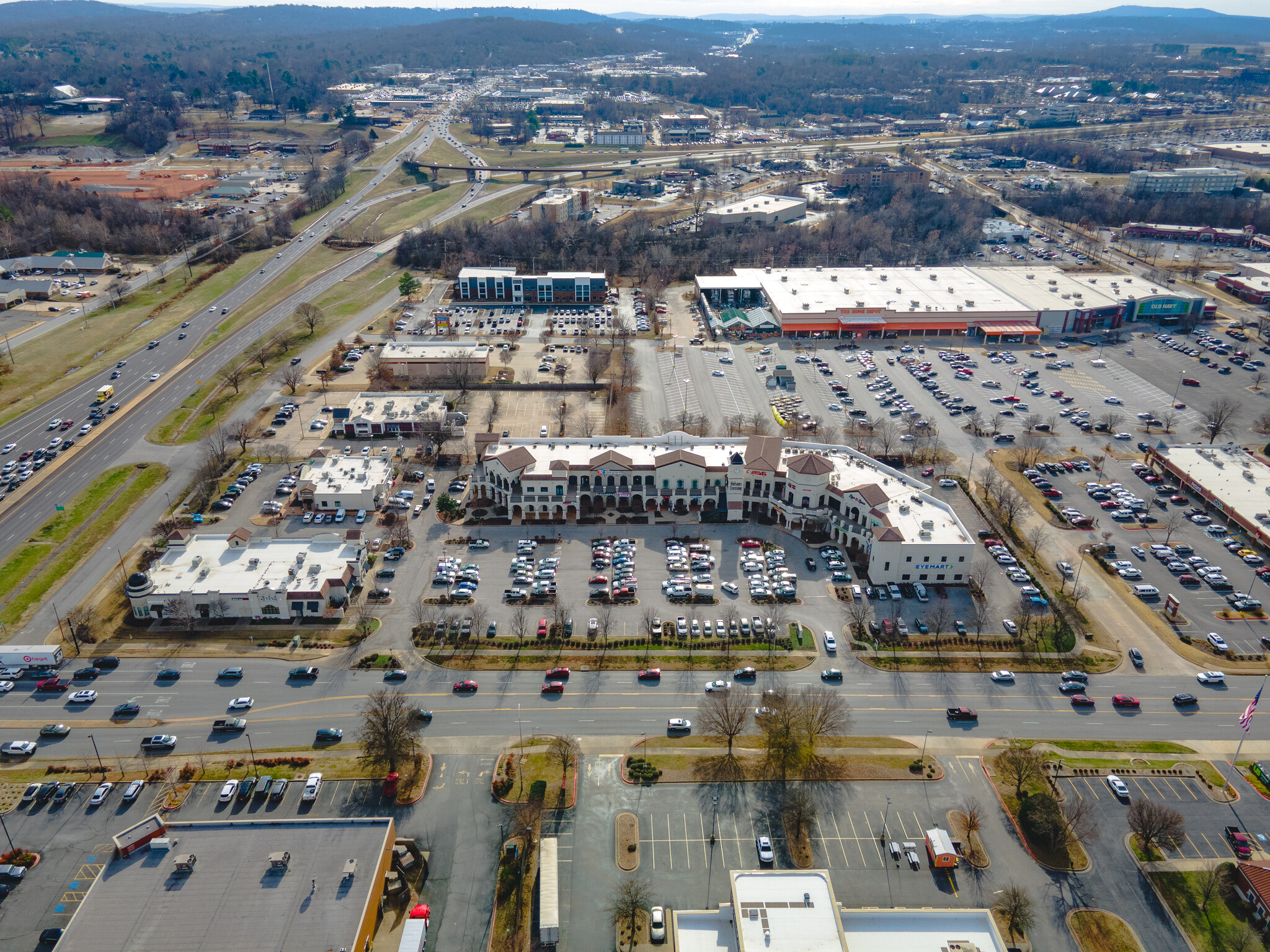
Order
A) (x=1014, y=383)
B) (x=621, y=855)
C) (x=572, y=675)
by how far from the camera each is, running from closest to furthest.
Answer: (x=621, y=855) < (x=572, y=675) < (x=1014, y=383)

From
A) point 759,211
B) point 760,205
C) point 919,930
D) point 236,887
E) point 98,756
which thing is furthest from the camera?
point 760,205

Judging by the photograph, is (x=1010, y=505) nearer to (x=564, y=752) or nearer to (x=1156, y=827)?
(x=1156, y=827)

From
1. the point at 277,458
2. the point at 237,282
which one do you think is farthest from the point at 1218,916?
the point at 237,282

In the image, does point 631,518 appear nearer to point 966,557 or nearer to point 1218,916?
point 966,557

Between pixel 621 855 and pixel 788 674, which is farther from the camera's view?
pixel 788 674

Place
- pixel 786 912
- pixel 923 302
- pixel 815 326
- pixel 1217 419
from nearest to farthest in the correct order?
pixel 786 912
pixel 1217 419
pixel 815 326
pixel 923 302

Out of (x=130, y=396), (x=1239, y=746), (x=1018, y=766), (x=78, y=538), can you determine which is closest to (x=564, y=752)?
(x=1018, y=766)
